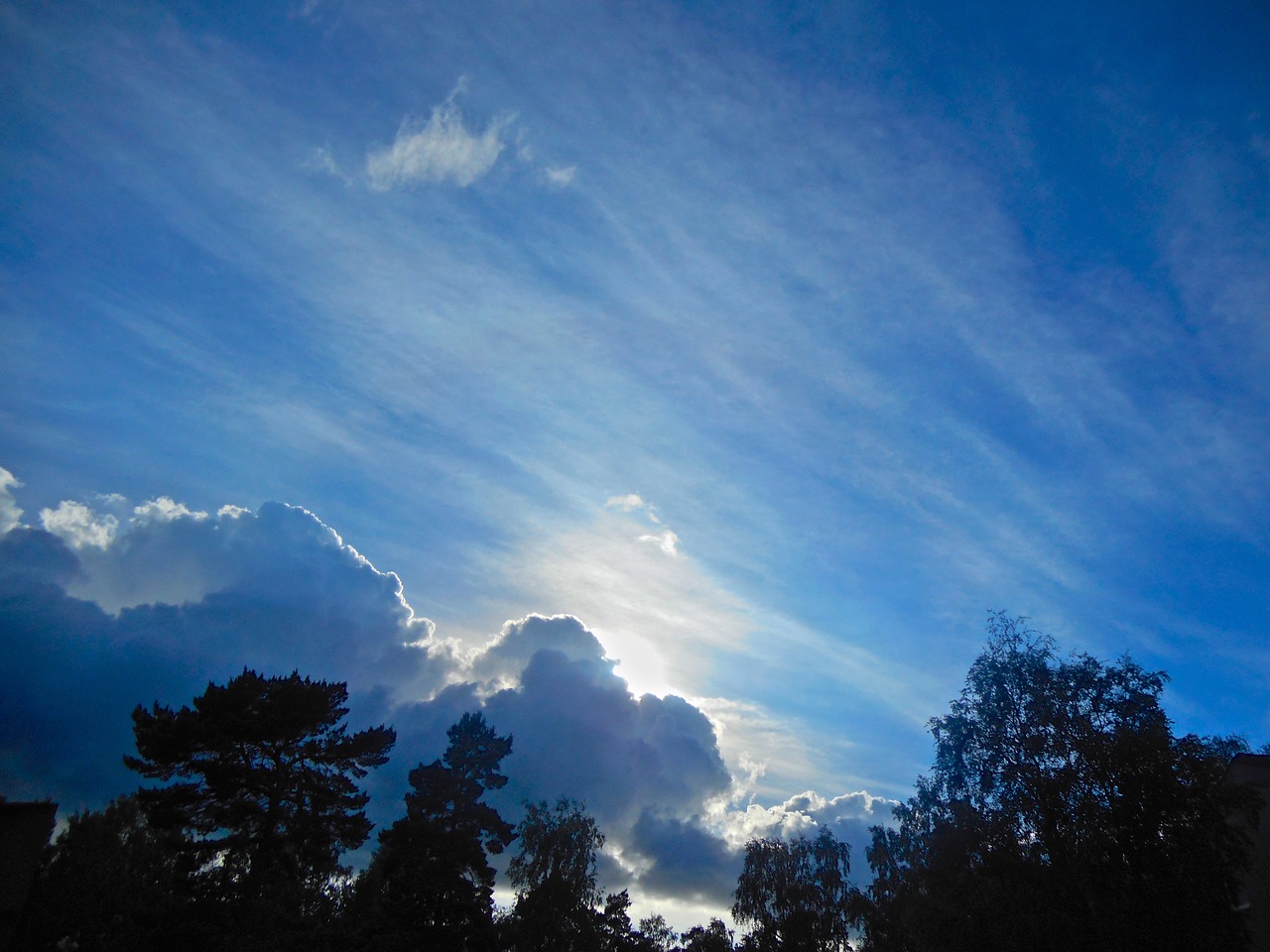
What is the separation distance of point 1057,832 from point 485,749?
39.5m

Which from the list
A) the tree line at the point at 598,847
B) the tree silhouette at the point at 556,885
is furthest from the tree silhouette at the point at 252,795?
the tree silhouette at the point at 556,885

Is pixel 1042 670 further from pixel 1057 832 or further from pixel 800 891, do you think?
pixel 800 891

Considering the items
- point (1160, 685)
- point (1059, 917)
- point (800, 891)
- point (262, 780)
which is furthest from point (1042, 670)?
point (262, 780)

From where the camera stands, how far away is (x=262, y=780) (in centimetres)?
3775

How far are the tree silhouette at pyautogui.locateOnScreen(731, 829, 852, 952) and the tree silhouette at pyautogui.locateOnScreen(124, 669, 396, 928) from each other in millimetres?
31138

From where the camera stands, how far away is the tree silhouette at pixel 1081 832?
1040 inches

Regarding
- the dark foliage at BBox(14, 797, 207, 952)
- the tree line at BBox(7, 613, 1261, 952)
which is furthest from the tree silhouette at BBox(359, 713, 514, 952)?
the dark foliage at BBox(14, 797, 207, 952)

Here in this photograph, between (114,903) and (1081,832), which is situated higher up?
(1081,832)

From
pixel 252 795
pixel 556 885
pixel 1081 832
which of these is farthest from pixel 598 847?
pixel 1081 832

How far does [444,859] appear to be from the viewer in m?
45.8

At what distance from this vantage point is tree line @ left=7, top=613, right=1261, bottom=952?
27078mm

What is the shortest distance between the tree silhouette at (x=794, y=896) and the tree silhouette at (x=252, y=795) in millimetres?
31138

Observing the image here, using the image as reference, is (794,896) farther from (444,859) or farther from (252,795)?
(252,795)

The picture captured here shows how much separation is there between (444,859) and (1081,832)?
124 feet
